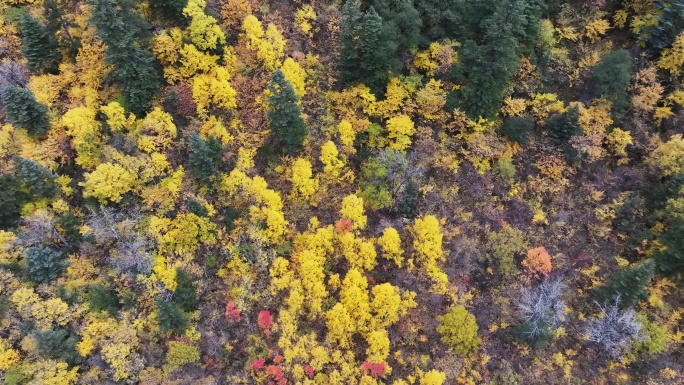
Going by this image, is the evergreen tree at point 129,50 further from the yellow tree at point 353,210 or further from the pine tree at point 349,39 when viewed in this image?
the yellow tree at point 353,210

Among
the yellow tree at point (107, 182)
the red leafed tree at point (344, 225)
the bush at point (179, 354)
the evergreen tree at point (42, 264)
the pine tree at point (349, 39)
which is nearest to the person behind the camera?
the evergreen tree at point (42, 264)

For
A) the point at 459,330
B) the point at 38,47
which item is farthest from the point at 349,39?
the point at 38,47

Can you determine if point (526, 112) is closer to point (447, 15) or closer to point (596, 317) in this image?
point (447, 15)

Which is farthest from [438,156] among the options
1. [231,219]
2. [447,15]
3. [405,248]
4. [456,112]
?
[231,219]

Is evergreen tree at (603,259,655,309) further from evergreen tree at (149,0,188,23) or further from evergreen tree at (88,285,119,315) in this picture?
evergreen tree at (149,0,188,23)

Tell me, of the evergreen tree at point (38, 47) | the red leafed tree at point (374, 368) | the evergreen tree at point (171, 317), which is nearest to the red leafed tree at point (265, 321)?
the evergreen tree at point (171, 317)

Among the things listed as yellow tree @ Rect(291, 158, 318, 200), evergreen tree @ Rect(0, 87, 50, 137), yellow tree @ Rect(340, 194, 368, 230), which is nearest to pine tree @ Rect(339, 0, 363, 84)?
yellow tree @ Rect(291, 158, 318, 200)
